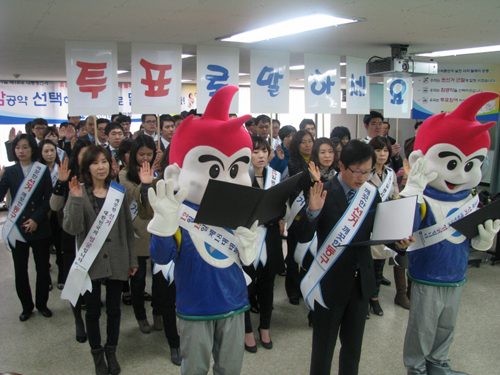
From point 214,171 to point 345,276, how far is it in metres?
0.90

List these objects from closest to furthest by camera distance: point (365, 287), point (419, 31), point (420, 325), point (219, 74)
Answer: point (365, 287)
point (420, 325)
point (419, 31)
point (219, 74)

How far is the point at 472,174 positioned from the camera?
96.7 inches

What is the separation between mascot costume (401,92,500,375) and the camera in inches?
95.0

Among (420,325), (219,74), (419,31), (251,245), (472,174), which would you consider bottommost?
(420,325)

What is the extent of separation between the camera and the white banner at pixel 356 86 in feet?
18.3

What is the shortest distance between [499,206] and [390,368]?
4.34 ft

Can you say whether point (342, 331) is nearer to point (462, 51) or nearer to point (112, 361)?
point (112, 361)

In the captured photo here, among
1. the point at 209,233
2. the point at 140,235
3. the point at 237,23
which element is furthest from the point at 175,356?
the point at 237,23

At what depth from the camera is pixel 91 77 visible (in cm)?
420

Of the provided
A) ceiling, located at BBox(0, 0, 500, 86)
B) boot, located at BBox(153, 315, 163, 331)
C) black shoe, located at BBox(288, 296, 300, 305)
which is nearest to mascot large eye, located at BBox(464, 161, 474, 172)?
ceiling, located at BBox(0, 0, 500, 86)

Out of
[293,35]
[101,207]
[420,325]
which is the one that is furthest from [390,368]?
[293,35]

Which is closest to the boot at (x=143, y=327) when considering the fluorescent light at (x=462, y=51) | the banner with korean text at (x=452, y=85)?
the fluorescent light at (x=462, y=51)

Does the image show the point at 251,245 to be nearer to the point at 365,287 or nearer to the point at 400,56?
the point at 365,287

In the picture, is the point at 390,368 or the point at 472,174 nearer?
the point at 472,174
